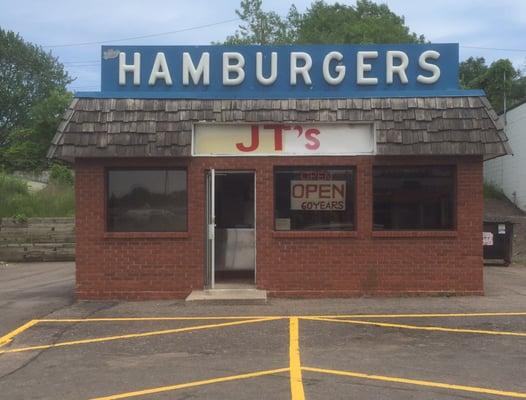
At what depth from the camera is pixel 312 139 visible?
38.7 feet

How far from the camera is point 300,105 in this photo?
11789mm

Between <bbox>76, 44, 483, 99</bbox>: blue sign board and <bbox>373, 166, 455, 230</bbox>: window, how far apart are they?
1484mm

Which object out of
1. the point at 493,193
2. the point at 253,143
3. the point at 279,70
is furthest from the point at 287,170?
the point at 493,193

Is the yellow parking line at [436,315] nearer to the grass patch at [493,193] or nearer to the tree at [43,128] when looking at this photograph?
the grass patch at [493,193]

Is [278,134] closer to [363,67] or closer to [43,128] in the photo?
[363,67]

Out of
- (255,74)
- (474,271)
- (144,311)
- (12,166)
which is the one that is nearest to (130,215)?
(144,311)

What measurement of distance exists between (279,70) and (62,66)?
6421cm

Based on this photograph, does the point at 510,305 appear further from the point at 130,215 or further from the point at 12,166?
the point at 12,166

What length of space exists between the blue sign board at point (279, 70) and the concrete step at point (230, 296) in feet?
11.4

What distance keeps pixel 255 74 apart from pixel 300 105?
3.32 feet

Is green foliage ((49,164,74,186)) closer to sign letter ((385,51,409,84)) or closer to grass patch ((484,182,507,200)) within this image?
grass patch ((484,182,507,200))

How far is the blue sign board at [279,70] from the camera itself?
470 inches

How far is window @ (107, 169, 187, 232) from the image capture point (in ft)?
39.2

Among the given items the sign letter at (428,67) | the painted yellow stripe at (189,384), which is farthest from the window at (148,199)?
the painted yellow stripe at (189,384)
